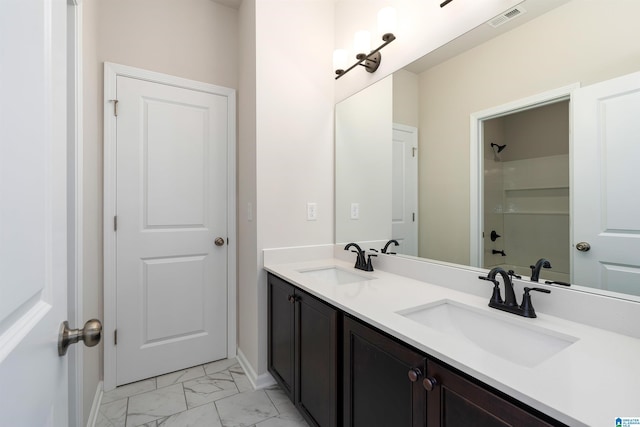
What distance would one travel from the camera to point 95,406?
1655 mm

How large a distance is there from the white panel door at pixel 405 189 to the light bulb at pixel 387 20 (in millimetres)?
531

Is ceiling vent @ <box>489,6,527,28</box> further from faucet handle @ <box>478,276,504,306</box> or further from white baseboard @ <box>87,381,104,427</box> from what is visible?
white baseboard @ <box>87,381,104,427</box>

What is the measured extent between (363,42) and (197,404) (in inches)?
97.5

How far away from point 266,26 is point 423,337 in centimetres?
205

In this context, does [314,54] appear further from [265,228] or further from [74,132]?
[74,132]

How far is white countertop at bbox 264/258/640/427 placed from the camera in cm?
58

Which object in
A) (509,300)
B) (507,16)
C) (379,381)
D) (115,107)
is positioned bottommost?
(379,381)

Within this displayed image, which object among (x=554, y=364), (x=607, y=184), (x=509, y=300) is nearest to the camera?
(x=554, y=364)

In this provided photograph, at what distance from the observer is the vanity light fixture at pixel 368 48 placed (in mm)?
1660

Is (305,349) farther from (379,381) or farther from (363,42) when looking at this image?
(363,42)

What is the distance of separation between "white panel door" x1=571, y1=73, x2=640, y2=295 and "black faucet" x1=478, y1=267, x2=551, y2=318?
19cm

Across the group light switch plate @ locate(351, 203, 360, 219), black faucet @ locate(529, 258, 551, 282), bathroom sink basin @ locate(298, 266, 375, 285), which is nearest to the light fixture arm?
light switch plate @ locate(351, 203, 360, 219)

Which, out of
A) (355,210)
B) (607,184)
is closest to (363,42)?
(355,210)

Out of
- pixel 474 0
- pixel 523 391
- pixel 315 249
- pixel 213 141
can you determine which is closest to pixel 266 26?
pixel 213 141
